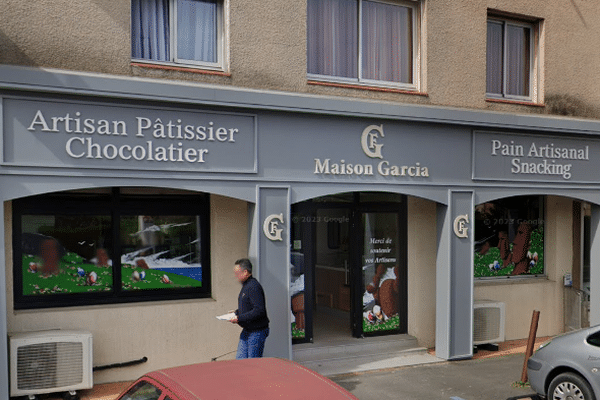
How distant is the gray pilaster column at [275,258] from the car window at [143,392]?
4.28m

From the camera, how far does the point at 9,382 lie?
296 inches

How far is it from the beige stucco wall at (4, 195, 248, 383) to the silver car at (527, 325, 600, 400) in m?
4.17

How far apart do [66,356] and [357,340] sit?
462 cm

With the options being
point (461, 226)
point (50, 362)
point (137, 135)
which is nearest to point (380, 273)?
point (461, 226)

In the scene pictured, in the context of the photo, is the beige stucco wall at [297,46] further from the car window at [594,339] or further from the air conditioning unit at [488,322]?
the car window at [594,339]

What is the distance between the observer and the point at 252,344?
25.0ft

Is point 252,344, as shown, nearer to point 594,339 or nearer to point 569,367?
point 569,367

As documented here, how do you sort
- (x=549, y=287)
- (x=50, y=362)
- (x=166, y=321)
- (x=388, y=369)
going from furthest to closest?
(x=549, y=287) < (x=388, y=369) < (x=166, y=321) < (x=50, y=362)

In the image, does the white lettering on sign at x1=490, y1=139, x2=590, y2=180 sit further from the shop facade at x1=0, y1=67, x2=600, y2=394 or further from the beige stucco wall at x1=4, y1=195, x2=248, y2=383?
the beige stucco wall at x1=4, y1=195, x2=248, y2=383

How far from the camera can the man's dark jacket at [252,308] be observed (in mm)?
7520

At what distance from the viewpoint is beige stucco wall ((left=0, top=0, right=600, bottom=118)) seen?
762cm

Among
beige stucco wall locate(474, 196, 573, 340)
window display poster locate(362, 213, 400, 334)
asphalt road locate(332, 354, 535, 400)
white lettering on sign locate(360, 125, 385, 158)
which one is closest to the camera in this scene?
asphalt road locate(332, 354, 535, 400)

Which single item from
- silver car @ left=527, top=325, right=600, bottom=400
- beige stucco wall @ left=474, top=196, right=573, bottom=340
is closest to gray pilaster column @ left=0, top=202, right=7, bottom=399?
silver car @ left=527, top=325, right=600, bottom=400

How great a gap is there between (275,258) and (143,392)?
4.63 meters
